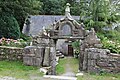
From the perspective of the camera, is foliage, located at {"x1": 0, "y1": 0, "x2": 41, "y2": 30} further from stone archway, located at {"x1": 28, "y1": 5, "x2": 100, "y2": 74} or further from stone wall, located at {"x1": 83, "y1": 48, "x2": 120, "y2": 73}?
stone wall, located at {"x1": 83, "y1": 48, "x2": 120, "y2": 73}

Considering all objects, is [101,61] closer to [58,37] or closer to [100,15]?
[58,37]

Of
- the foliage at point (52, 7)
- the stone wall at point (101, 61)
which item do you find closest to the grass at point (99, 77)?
the stone wall at point (101, 61)

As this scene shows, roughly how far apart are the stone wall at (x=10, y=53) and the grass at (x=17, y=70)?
32 centimetres

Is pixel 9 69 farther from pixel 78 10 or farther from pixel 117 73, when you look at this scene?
pixel 78 10

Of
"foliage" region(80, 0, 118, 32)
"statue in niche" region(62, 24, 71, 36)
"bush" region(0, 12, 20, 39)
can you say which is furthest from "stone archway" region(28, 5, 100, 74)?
"bush" region(0, 12, 20, 39)

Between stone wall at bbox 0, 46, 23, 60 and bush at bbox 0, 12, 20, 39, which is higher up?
bush at bbox 0, 12, 20, 39

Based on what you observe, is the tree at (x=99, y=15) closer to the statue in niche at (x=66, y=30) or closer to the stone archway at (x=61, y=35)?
the stone archway at (x=61, y=35)

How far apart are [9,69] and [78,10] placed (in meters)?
27.9

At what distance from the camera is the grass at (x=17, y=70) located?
10281 mm

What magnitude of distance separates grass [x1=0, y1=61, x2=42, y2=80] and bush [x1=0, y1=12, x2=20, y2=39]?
33.8 feet

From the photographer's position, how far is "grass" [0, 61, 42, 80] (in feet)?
33.7

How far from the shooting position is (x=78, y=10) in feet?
125

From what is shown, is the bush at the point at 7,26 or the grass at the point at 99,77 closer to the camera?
the grass at the point at 99,77

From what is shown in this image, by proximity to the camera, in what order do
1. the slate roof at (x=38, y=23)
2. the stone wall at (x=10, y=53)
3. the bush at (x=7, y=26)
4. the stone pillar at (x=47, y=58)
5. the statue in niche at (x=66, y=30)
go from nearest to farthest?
1. the stone pillar at (x=47, y=58)
2. the statue in niche at (x=66, y=30)
3. the stone wall at (x=10, y=53)
4. the bush at (x=7, y=26)
5. the slate roof at (x=38, y=23)
